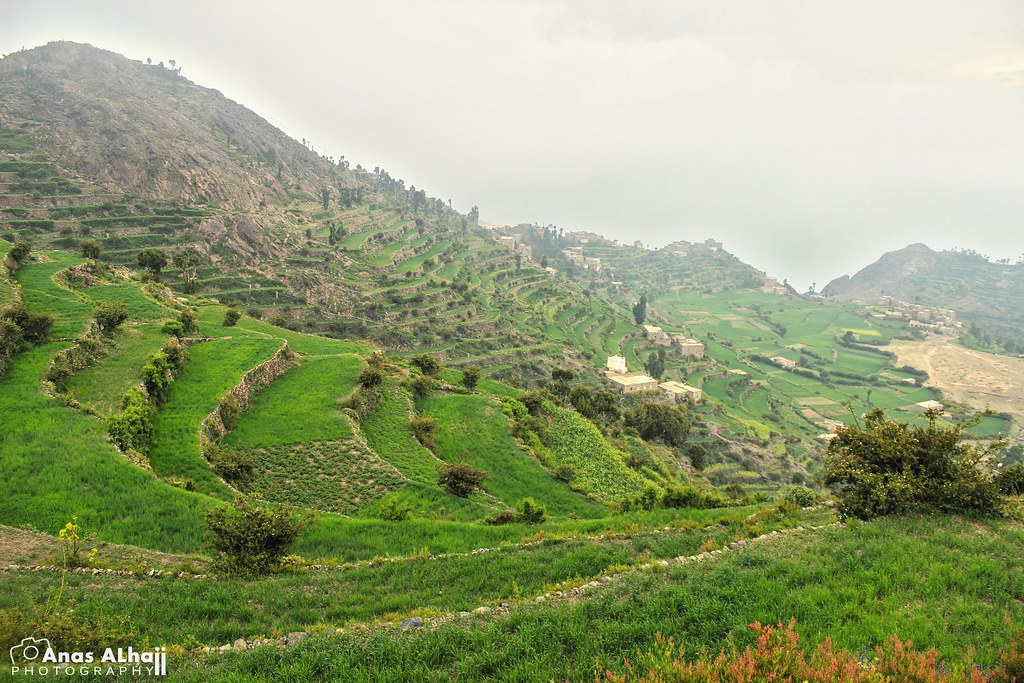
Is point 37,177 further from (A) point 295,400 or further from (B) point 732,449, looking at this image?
(B) point 732,449

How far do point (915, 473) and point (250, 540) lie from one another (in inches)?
577

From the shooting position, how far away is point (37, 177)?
6353 centimetres

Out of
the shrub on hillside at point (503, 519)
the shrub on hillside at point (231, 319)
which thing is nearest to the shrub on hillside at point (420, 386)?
the shrub on hillside at point (231, 319)

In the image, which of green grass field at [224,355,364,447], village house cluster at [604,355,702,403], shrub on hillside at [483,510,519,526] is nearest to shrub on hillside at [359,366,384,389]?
green grass field at [224,355,364,447]

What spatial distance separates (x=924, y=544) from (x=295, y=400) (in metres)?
25.9

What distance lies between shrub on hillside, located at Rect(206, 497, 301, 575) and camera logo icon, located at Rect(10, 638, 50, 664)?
10.4 ft

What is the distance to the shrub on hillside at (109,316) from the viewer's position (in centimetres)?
2259

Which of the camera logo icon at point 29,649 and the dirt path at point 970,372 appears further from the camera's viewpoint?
the dirt path at point 970,372

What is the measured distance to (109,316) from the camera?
22875 mm

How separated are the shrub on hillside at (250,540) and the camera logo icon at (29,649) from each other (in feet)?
10.4

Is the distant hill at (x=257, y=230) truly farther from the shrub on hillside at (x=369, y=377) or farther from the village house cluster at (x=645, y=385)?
the shrub on hillside at (x=369, y=377)

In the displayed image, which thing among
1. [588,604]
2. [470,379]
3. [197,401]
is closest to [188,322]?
[197,401]

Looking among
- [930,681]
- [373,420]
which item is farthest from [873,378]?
[930,681]

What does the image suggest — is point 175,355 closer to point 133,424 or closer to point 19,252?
point 133,424
